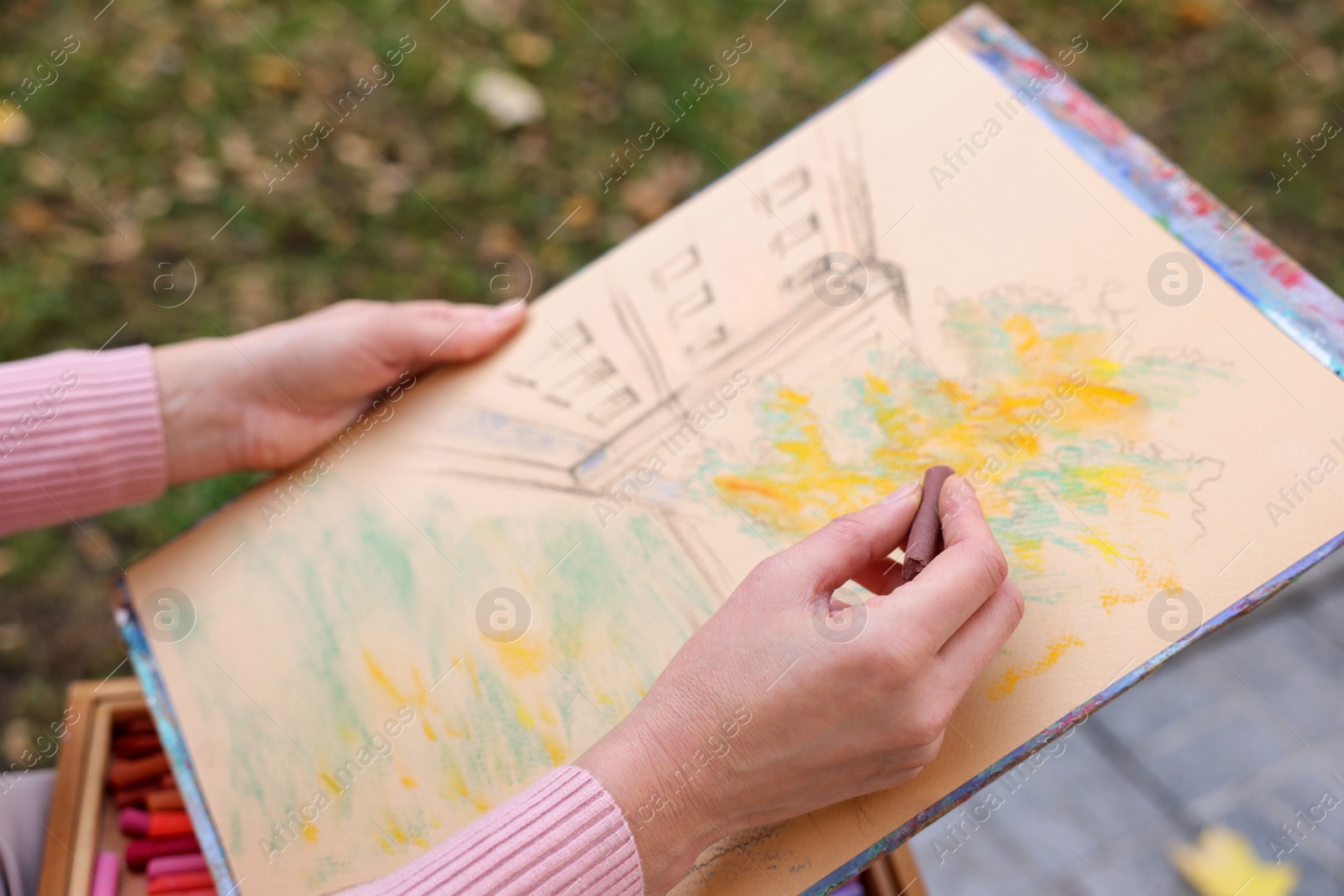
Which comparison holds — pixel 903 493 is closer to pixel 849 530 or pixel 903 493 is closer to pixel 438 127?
pixel 849 530

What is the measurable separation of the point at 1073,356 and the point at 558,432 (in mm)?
703

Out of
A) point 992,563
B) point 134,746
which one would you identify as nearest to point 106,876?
point 134,746

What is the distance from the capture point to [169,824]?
135 cm

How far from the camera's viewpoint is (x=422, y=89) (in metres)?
2.83

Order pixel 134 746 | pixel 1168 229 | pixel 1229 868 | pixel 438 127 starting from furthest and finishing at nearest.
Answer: pixel 438 127, pixel 1229 868, pixel 134 746, pixel 1168 229

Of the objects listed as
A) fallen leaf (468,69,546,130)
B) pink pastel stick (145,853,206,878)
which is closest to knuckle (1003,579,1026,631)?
pink pastel stick (145,853,206,878)

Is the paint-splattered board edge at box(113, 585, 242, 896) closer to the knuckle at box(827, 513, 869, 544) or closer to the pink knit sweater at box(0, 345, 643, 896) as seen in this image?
the pink knit sweater at box(0, 345, 643, 896)

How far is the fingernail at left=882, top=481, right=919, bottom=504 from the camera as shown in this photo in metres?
1.12

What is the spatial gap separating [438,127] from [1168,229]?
2.16 m

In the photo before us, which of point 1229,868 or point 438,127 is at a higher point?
point 438,127

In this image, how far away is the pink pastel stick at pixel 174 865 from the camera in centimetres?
133

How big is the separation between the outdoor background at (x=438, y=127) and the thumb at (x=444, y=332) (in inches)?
44.9

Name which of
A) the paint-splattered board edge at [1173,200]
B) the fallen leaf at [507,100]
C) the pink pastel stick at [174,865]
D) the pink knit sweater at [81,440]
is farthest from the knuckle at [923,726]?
the fallen leaf at [507,100]

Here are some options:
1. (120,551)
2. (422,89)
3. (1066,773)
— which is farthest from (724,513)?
(422,89)
